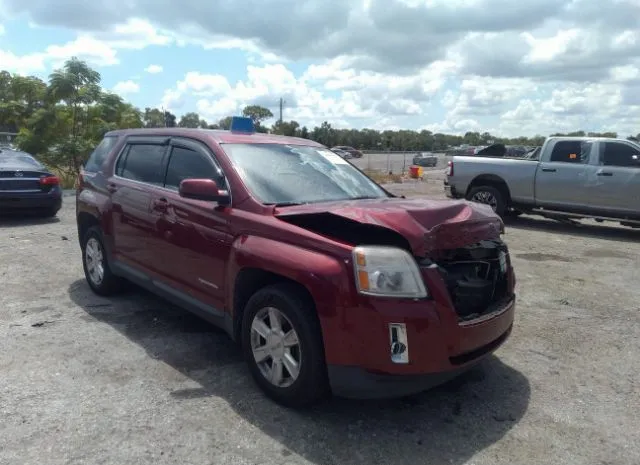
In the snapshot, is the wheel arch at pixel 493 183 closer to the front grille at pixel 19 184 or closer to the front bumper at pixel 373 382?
the front grille at pixel 19 184

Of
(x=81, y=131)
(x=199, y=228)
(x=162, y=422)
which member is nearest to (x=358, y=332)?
(x=162, y=422)

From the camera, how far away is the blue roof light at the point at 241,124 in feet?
17.5

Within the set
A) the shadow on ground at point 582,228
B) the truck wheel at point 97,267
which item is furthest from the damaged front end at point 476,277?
the shadow on ground at point 582,228

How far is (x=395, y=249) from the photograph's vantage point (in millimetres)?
3354

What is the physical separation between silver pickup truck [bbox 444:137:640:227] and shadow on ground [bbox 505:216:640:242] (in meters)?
0.28

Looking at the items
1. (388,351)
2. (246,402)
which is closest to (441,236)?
(388,351)

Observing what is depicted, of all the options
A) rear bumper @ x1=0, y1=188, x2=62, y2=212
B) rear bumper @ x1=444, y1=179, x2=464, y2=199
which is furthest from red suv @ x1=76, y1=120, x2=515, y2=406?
rear bumper @ x1=444, y1=179, x2=464, y2=199

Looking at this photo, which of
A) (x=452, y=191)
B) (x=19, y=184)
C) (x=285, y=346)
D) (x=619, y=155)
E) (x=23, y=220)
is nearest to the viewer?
(x=285, y=346)

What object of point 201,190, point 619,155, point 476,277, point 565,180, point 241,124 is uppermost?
point 241,124

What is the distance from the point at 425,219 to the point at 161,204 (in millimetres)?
2388

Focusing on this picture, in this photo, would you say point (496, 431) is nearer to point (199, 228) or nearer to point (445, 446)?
point (445, 446)

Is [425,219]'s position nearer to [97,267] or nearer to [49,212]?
[97,267]

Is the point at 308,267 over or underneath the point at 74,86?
underneath

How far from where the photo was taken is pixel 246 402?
147 inches
